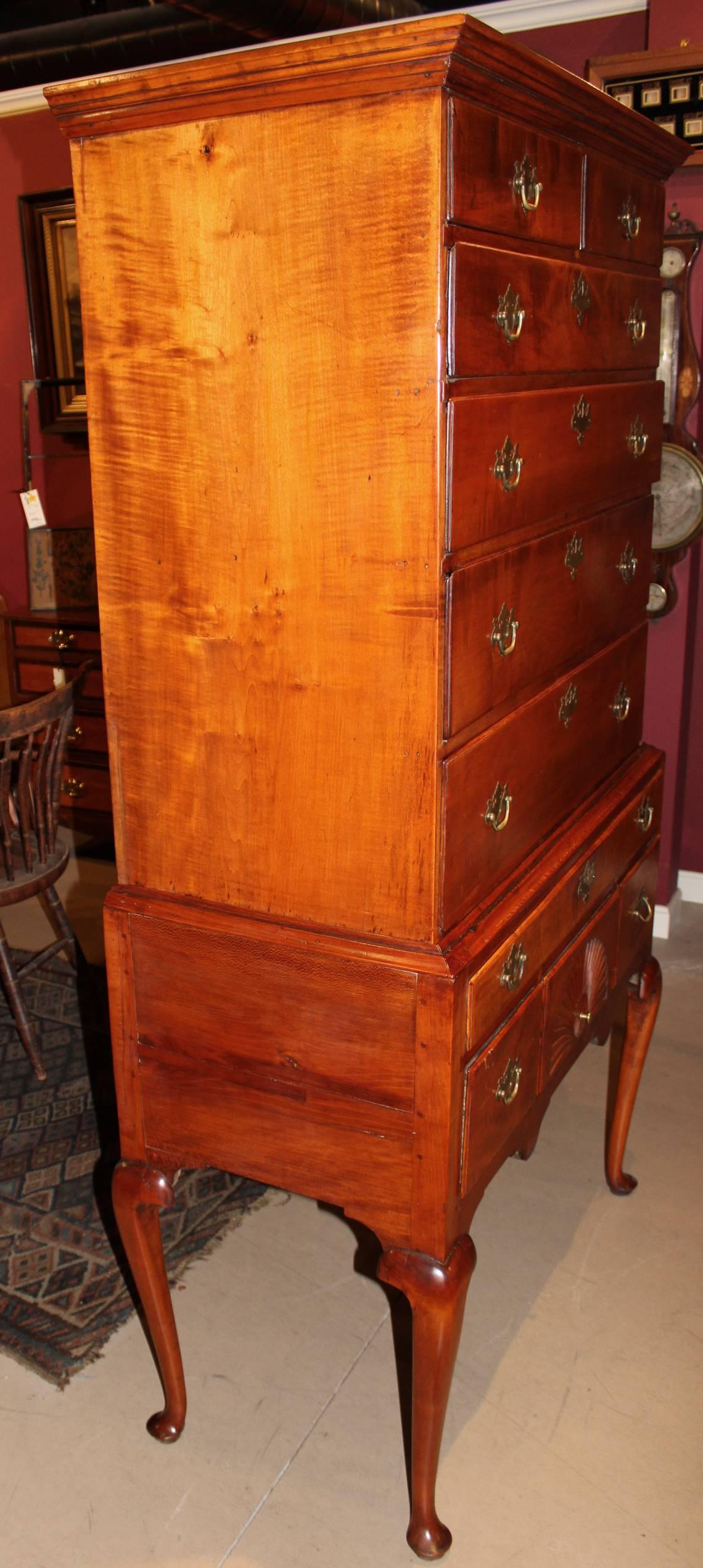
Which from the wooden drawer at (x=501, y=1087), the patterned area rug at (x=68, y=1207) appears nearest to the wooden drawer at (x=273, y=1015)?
the wooden drawer at (x=501, y=1087)

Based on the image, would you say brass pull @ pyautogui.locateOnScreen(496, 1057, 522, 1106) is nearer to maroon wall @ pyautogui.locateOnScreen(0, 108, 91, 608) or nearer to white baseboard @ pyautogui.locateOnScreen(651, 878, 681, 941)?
white baseboard @ pyautogui.locateOnScreen(651, 878, 681, 941)

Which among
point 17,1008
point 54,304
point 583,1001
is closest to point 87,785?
point 17,1008

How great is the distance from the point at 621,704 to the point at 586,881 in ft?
1.38

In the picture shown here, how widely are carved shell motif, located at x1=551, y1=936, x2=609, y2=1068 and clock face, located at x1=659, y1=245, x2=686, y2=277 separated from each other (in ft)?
7.51

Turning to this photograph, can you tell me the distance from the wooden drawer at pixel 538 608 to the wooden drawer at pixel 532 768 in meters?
0.05

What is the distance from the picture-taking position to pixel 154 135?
1464 mm

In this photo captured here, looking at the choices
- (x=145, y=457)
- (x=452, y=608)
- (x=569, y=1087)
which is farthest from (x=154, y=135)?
(x=569, y=1087)

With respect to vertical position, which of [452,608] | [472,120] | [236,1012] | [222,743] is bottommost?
[236,1012]

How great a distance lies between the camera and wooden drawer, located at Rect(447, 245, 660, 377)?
4.60 ft

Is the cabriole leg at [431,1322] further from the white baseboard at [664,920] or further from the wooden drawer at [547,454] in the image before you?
the white baseboard at [664,920]

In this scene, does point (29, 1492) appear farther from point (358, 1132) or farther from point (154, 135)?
point (154, 135)

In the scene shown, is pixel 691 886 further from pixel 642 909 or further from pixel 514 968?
pixel 514 968

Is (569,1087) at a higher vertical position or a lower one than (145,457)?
lower

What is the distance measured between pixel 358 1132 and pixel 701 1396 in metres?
0.97
